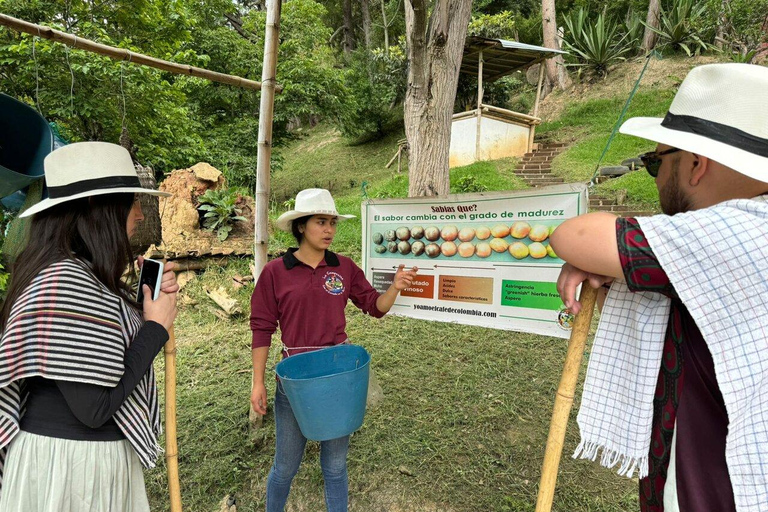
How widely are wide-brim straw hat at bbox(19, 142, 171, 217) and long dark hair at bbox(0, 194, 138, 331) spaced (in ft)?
0.12

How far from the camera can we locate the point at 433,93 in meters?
3.39

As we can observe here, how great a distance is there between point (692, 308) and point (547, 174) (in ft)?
34.1

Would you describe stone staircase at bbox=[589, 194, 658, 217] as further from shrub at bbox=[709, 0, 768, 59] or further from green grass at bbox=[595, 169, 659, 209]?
shrub at bbox=[709, 0, 768, 59]

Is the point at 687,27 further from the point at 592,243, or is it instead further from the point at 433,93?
the point at 592,243

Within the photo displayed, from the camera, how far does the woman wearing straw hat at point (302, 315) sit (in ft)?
6.64

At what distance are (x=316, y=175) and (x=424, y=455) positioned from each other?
15.6 meters

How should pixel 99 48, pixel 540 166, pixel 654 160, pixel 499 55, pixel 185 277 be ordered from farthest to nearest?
1. pixel 499 55
2. pixel 540 166
3. pixel 185 277
4. pixel 99 48
5. pixel 654 160

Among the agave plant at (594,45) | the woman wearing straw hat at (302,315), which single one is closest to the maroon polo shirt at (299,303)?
the woman wearing straw hat at (302,315)

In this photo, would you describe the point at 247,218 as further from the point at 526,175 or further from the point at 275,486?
the point at 526,175

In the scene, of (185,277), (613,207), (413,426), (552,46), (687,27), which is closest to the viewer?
(413,426)

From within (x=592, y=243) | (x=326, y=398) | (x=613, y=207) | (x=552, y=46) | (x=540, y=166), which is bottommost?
(x=326, y=398)

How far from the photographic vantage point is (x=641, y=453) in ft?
3.44

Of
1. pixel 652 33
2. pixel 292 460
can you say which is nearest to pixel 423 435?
pixel 292 460

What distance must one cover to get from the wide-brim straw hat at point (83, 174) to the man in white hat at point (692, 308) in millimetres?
1405
